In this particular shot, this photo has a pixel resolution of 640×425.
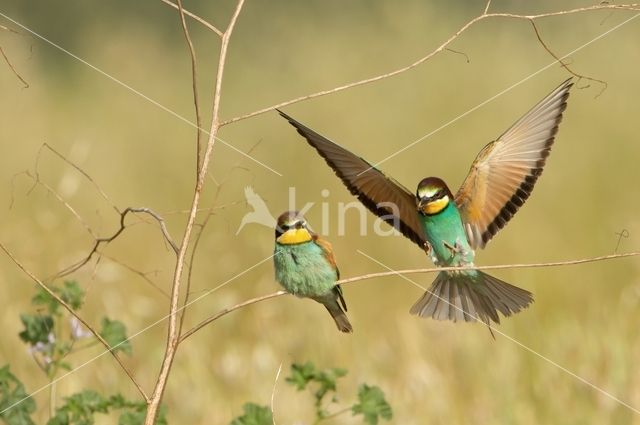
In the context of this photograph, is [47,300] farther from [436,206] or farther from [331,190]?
[331,190]

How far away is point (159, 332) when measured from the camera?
446 centimetres

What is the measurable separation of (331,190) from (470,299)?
9.43 ft

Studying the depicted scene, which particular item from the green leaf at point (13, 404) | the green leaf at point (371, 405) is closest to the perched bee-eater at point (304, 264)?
the green leaf at point (371, 405)

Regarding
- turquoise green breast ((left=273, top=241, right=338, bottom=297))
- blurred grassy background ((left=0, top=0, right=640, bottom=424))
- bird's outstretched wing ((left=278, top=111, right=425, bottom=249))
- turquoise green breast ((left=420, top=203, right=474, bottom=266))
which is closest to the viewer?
bird's outstretched wing ((left=278, top=111, right=425, bottom=249))

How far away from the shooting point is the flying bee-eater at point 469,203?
2.26 meters

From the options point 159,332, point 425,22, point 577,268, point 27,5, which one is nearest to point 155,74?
point 425,22

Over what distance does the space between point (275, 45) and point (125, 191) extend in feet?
7.07

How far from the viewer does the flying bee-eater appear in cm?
226

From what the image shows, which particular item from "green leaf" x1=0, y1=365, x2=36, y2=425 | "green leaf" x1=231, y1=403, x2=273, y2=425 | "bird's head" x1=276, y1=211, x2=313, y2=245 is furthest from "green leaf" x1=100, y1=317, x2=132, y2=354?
"bird's head" x1=276, y1=211, x2=313, y2=245

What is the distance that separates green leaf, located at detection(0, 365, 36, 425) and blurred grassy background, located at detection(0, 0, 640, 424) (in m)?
0.38

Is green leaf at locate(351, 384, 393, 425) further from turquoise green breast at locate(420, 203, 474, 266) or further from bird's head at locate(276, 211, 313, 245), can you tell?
bird's head at locate(276, 211, 313, 245)

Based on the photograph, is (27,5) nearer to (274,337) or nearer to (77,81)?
(77,81)

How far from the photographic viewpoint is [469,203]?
8.05 feet

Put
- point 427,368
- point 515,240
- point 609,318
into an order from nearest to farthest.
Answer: point 427,368 < point 609,318 < point 515,240
